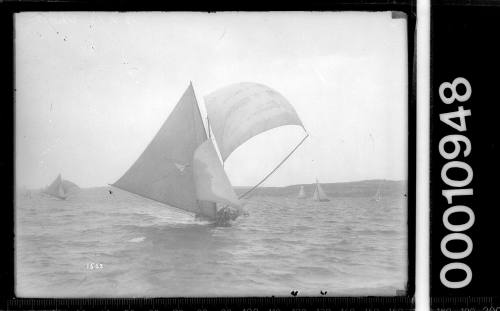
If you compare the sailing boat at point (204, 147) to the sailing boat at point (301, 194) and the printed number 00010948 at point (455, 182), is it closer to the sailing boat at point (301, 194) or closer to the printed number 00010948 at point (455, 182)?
the sailing boat at point (301, 194)

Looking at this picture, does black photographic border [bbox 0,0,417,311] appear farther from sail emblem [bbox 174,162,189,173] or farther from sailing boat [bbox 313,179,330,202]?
sail emblem [bbox 174,162,189,173]

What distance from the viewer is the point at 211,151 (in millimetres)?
1918

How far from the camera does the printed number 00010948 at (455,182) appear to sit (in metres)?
1.86

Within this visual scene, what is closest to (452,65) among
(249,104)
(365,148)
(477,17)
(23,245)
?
(477,17)

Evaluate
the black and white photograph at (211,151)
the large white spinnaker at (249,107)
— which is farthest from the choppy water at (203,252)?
the large white spinnaker at (249,107)

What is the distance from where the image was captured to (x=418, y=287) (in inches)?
73.4

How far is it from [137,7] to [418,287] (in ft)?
4.91

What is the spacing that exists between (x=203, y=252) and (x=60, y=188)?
1.95 feet

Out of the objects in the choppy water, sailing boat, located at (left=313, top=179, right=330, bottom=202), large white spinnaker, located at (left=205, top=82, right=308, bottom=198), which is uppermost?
large white spinnaker, located at (left=205, top=82, right=308, bottom=198)

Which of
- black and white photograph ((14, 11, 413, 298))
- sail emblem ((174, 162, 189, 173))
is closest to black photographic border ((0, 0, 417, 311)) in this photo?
black and white photograph ((14, 11, 413, 298))

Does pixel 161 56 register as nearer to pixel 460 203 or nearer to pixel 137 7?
pixel 137 7

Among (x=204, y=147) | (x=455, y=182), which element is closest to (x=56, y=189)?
(x=204, y=147)

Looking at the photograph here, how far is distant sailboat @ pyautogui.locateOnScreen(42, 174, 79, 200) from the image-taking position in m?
1.88

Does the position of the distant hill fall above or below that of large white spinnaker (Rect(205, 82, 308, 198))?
below
